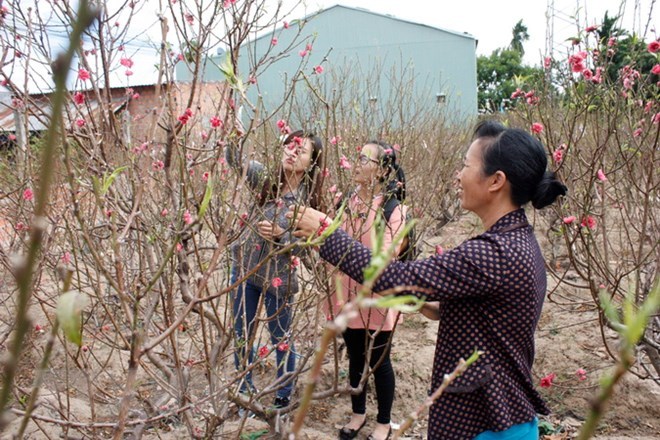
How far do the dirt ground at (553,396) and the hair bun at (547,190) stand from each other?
5.05ft

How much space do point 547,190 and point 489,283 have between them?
0.38m

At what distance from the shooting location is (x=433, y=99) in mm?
9250

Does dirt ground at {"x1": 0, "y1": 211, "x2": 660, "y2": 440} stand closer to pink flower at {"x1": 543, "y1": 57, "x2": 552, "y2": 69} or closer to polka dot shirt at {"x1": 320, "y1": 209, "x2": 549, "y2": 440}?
pink flower at {"x1": 543, "y1": 57, "x2": 552, "y2": 69}

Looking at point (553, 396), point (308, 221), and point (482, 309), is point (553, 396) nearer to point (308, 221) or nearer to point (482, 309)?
point (482, 309)

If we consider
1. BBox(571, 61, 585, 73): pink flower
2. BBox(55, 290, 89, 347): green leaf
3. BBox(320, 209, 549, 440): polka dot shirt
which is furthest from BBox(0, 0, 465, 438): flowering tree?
BBox(571, 61, 585, 73): pink flower

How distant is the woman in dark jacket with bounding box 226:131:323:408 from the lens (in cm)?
208

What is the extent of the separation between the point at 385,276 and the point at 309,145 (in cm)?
155

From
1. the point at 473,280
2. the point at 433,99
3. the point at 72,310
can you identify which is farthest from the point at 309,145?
the point at 433,99

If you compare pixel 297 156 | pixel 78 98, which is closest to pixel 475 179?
pixel 297 156

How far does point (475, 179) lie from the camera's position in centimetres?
179

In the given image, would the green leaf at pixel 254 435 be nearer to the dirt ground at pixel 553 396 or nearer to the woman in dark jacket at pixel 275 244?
the dirt ground at pixel 553 396

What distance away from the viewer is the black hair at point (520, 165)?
174 cm

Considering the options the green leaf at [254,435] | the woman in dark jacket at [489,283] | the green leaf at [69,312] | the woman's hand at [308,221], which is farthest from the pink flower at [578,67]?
the green leaf at [69,312]

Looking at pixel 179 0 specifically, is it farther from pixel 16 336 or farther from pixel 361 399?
pixel 361 399
